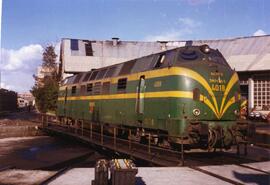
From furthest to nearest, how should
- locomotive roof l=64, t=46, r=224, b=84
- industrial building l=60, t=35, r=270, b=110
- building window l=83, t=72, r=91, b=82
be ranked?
industrial building l=60, t=35, r=270, b=110 → building window l=83, t=72, r=91, b=82 → locomotive roof l=64, t=46, r=224, b=84

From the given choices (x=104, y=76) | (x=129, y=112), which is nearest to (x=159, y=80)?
(x=129, y=112)

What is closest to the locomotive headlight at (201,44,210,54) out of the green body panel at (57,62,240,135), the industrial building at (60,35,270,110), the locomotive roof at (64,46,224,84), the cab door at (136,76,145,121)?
the locomotive roof at (64,46,224,84)

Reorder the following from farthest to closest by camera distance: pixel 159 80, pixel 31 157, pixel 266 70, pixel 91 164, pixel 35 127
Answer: pixel 266 70, pixel 35 127, pixel 31 157, pixel 91 164, pixel 159 80

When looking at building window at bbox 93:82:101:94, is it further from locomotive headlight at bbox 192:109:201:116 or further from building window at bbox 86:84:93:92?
locomotive headlight at bbox 192:109:201:116

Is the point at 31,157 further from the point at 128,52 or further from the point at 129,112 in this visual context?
the point at 128,52

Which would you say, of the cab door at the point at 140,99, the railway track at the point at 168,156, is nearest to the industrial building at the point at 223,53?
the cab door at the point at 140,99

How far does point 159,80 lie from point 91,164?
4.30m

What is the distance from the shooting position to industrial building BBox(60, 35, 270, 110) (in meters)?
38.8

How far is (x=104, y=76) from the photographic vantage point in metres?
21.3

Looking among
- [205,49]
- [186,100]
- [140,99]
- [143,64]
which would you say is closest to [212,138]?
[186,100]

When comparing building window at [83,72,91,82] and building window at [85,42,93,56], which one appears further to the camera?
building window at [85,42,93,56]

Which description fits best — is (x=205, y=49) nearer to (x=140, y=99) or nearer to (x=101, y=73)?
(x=140, y=99)

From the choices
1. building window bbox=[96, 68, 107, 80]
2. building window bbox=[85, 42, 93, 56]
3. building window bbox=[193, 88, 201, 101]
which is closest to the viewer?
building window bbox=[193, 88, 201, 101]

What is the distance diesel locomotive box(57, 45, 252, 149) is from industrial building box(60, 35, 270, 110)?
2321 cm
